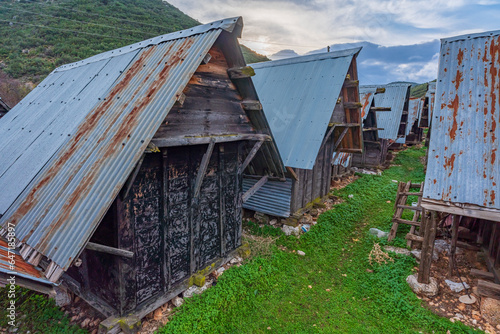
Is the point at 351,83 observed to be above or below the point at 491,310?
above

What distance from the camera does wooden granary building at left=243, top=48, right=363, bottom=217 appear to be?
872 cm

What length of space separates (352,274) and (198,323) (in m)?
4.21

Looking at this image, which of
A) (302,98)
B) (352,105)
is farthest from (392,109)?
(302,98)

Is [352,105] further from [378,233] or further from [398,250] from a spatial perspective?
[398,250]

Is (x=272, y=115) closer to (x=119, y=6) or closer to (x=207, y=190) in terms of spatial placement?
(x=207, y=190)

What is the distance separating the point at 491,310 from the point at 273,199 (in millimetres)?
6017

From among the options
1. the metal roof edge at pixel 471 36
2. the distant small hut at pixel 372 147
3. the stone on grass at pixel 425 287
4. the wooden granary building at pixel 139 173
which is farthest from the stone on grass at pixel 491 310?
the distant small hut at pixel 372 147

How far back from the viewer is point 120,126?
4211 mm

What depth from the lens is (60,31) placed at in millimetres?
34719

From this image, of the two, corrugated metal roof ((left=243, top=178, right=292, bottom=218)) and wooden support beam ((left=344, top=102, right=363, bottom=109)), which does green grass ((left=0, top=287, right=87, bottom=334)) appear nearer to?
corrugated metal roof ((left=243, top=178, right=292, bottom=218))

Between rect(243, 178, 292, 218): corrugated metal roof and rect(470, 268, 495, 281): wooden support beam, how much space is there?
4.96 m

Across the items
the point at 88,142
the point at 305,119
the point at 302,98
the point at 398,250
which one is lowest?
the point at 398,250

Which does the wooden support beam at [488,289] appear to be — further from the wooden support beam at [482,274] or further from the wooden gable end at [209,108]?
the wooden gable end at [209,108]

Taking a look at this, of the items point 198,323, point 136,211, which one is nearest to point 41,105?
point 136,211
